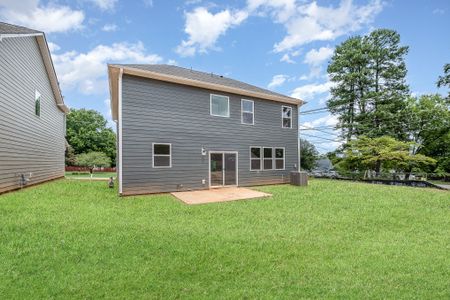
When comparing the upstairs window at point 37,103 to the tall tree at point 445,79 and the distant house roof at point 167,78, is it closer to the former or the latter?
the distant house roof at point 167,78

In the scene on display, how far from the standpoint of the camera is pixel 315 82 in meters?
28.2

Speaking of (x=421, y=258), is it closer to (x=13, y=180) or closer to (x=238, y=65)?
(x=13, y=180)

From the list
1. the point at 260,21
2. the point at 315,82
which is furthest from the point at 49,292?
the point at 315,82

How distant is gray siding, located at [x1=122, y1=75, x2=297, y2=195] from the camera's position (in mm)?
9664

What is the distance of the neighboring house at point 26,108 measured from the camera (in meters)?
9.09

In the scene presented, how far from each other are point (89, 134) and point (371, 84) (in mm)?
36420

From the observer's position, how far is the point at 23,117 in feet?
35.1

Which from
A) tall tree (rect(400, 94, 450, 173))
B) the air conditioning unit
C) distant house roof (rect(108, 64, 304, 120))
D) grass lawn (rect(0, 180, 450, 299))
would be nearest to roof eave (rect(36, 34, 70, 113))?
distant house roof (rect(108, 64, 304, 120))

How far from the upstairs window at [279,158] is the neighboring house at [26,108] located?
38.0 ft

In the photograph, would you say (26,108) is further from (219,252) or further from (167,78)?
(219,252)

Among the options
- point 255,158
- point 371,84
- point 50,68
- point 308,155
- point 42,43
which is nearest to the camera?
point 42,43

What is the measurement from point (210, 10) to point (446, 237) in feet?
43.6

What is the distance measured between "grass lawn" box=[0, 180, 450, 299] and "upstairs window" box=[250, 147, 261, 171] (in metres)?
5.81

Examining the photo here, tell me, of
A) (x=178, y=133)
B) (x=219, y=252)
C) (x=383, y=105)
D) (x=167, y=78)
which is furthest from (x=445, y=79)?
(x=219, y=252)
